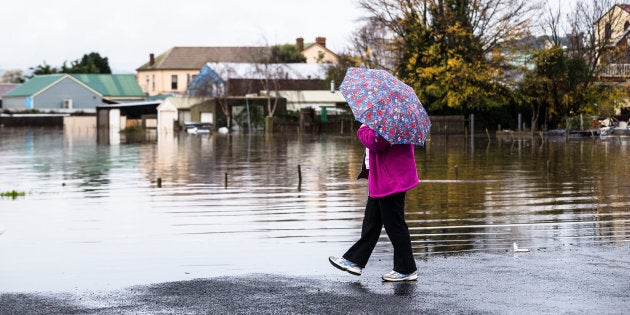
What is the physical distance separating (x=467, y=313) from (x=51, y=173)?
22512 mm

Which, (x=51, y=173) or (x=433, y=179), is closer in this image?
(x=433, y=179)

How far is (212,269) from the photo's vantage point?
10.1m

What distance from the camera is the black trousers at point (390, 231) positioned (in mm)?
9070

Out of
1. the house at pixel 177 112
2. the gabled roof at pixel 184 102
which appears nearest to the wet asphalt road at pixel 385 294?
the house at pixel 177 112

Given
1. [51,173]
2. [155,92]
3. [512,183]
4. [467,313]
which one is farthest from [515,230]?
[155,92]

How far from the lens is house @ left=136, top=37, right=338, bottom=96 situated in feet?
443

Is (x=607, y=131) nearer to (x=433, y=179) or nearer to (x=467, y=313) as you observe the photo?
(x=433, y=179)

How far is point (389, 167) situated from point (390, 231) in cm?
57

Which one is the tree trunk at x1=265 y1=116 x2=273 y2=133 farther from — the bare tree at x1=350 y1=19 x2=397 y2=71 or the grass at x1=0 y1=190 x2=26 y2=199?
the grass at x1=0 y1=190 x2=26 y2=199

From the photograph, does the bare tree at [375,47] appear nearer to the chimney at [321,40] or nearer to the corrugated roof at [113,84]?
the chimney at [321,40]

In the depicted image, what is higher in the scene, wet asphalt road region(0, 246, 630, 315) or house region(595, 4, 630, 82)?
house region(595, 4, 630, 82)

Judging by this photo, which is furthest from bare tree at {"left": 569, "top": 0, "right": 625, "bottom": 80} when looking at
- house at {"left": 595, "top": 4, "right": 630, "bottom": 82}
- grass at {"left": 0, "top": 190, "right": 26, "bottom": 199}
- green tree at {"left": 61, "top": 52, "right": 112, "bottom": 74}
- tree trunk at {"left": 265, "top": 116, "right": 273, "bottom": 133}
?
green tree at {"left": 61, "top": 52, "right": 112, "bottom": 74}

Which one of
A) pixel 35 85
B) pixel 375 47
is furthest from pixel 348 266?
pixel 35 85

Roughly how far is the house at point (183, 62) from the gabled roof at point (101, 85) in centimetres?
204
